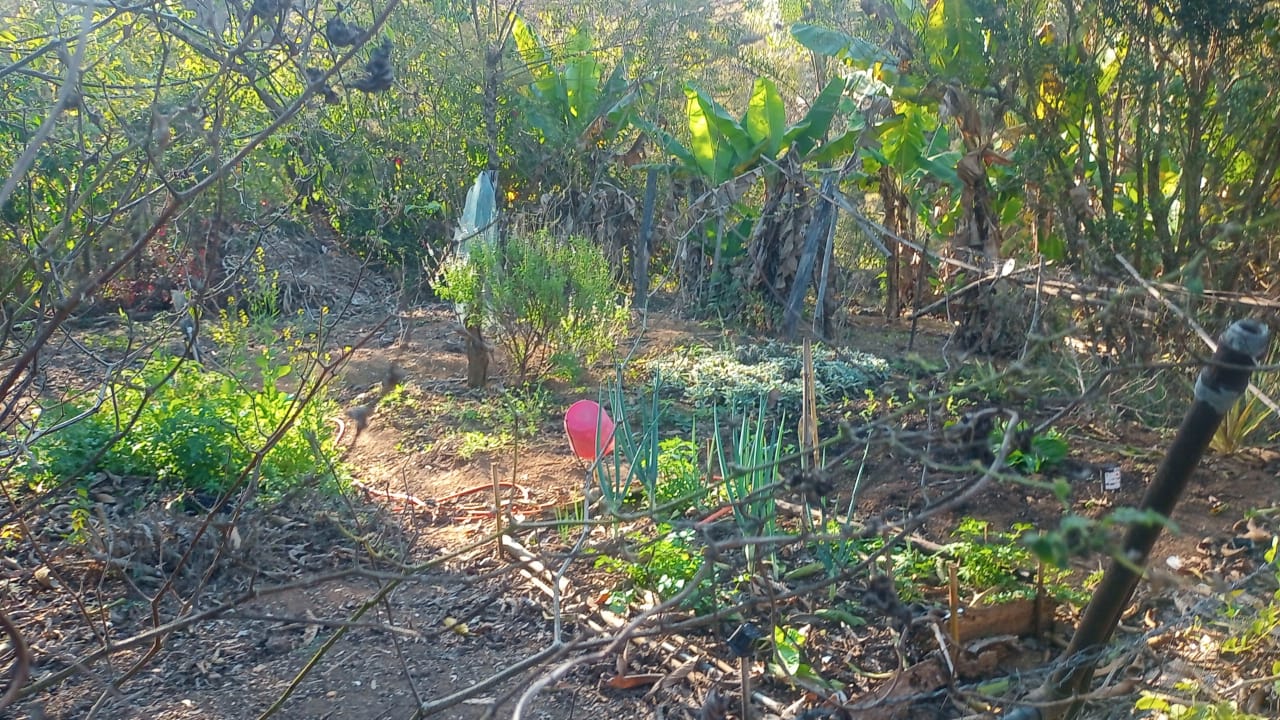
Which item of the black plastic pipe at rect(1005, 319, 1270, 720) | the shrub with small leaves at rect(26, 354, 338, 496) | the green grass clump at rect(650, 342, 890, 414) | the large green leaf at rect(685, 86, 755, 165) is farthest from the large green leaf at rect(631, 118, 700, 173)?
the black plastic pipe at rect(1005, 319, 1270, 720)

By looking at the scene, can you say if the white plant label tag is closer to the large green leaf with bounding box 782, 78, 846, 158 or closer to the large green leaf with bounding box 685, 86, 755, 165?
the large green leaf with bounding box 782, 78, 846, 158

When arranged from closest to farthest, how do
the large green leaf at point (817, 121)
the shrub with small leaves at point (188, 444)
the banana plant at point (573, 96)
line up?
the shrub with small leaves at point (188, 444)
the large green leaf at point (817, 121)
the banana plant at point (573, 96)

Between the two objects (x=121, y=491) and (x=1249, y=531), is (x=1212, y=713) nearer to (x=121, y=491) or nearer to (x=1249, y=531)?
(x=1249, y=531)

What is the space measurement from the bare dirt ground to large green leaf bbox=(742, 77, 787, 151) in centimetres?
401

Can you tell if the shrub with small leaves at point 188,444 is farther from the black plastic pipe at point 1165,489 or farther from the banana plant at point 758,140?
the banana plant at point 758,140

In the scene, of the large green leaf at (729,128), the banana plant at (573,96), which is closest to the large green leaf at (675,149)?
the large green leaf at (729,128)

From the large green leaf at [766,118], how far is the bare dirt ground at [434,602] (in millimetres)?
4006

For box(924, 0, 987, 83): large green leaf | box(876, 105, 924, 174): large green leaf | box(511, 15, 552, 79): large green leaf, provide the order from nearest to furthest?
box(924, 0, 987, 83): large green leaf < box(876, 105, 924, 174): large green leaf < box(511, 15, 552, 79): large green leaf

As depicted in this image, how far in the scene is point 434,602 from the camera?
3.92 metres

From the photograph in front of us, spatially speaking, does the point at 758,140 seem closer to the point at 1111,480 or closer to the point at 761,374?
the point at 761,374

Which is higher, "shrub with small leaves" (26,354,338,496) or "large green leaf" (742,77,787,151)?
"large green leaf" (742,77,787,151)

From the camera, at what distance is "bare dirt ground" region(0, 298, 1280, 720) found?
3031 millimetres

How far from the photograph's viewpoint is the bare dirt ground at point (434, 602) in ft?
9.95

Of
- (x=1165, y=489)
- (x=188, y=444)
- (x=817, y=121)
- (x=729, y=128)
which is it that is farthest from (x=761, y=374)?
(x=1165, y=489)
